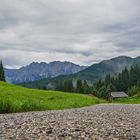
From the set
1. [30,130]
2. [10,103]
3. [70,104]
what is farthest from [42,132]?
[70,104]

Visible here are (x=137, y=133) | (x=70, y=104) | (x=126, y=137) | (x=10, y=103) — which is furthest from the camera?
(x=70, y=104)

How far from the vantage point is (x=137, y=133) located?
19.7m

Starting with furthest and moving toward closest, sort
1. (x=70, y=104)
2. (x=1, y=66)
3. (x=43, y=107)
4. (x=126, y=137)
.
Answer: (x=1, y=66) → (x=70, y=104) → (x=43, y=107) → (x=126, y=137)

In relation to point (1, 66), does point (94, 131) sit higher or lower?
lower

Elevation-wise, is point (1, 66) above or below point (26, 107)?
above

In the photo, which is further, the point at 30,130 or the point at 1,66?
the point at 1,66

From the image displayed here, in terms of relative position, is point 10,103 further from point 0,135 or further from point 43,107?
point 0,135

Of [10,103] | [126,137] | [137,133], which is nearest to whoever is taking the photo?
[126,137]

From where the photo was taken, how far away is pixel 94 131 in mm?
19781

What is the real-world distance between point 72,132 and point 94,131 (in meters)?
1.32

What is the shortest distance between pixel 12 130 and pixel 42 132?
7.55ft

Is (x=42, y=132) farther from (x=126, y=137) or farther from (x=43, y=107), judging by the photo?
(x=43, y=107)

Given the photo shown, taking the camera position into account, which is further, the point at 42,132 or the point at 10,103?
the point at 10,103

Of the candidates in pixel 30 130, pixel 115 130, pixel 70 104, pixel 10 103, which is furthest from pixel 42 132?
pixel 70 104
